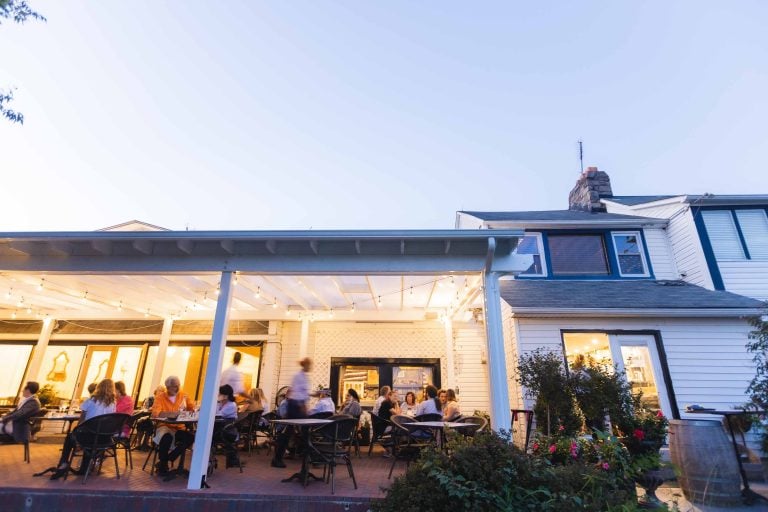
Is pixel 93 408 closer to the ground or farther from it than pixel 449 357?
closer to the ground

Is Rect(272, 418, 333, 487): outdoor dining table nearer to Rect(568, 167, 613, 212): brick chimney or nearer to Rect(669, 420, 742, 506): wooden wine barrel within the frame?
Rect(669, 420, 742, 506): wooden wine barrel

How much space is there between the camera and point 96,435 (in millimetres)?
4523

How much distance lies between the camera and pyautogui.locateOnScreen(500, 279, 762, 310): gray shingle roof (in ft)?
22.4

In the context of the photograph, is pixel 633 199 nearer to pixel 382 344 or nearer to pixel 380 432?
pixel 382 344

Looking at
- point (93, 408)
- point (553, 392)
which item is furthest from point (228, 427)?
point (553, 392)

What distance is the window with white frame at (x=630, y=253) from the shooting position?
8.61 metres

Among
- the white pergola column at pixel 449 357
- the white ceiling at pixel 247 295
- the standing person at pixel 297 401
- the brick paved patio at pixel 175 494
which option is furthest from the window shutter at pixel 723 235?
the standing person at pixel 297 401

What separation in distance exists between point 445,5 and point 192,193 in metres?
22.8

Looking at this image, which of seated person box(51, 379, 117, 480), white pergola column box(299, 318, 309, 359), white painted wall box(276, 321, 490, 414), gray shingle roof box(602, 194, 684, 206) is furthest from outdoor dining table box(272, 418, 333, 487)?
gray shingle roof box(602, 194, 684, 206)

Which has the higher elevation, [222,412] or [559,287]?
[559,287]

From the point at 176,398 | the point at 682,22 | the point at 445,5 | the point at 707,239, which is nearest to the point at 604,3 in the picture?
the point at 682,22

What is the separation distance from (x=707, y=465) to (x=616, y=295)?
3.63 meters

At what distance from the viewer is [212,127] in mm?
14586

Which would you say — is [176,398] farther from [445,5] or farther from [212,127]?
[445,5]
